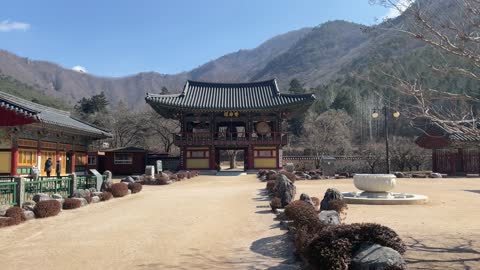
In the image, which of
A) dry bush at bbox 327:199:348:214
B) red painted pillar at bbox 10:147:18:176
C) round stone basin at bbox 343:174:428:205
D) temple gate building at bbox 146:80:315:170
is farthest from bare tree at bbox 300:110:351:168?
dry bush at bbox 327:199:348:214

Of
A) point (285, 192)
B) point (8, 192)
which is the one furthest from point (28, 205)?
point (285, 192)

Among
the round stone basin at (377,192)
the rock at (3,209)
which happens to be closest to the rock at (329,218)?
the round stone basin at (377,192)

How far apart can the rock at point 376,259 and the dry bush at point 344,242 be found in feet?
0.44

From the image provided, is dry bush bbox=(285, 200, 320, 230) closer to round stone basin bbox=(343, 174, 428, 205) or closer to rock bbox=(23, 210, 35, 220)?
round stone basin bbox=(343, 174, 428, 205)

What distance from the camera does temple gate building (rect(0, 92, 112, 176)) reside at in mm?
20517

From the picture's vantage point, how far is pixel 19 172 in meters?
22.1

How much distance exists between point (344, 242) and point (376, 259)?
0.56 metres

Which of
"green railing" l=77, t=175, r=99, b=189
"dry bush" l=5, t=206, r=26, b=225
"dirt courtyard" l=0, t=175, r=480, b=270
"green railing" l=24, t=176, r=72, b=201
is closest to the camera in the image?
"dirt courtyard" l=0, t=175, r=480, b=270

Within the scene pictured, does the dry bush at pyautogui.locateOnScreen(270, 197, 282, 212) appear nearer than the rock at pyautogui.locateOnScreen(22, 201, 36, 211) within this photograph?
No

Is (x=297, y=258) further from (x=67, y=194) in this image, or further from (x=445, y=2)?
(x=67, y=194)

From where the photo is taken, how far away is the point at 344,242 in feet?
18.5

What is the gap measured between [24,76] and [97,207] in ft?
379

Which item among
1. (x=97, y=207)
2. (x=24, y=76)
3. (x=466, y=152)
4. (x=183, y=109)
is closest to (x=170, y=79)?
(x=24, y=76)

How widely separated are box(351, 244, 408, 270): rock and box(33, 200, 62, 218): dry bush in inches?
408
